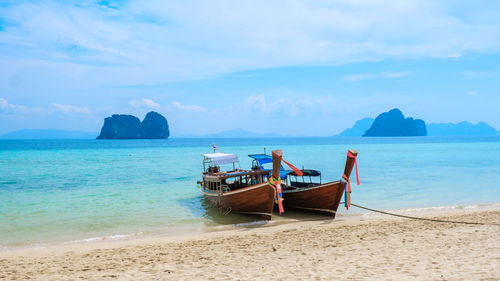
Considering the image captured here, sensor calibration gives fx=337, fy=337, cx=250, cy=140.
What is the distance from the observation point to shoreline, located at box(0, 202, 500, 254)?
479 inches

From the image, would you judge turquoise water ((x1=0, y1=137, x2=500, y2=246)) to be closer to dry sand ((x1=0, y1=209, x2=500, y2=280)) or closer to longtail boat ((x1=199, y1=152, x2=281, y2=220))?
longtail boat ((x1=199, y1=152, x2=281, y2=220))

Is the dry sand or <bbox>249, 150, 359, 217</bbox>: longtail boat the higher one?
<bbox>249, 150, 359, 217</bbox>: longtail boat

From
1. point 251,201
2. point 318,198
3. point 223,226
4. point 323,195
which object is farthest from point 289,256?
point 318,198

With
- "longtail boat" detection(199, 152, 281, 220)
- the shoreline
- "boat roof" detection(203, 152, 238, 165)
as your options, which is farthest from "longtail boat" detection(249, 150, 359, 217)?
"boat roof" detection(203, 152, 238, 165)

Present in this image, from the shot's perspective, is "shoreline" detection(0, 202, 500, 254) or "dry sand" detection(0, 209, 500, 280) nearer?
"dry sand" detection(0, 209, 500, 280)

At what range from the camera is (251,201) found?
15.0 metres

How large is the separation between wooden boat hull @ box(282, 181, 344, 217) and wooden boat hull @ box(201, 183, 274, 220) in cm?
222

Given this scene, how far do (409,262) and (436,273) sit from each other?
36.1 inches

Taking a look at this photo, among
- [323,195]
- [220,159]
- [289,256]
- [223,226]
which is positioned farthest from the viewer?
[220,159]

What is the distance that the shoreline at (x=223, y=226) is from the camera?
479 inches

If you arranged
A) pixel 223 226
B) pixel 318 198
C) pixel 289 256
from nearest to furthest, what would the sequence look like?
pixel 289 256 < pixel 223 226 < pixel 318 198

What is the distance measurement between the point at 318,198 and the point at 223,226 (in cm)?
456

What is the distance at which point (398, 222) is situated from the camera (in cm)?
1372

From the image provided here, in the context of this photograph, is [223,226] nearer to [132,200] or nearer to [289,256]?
[289,256]
